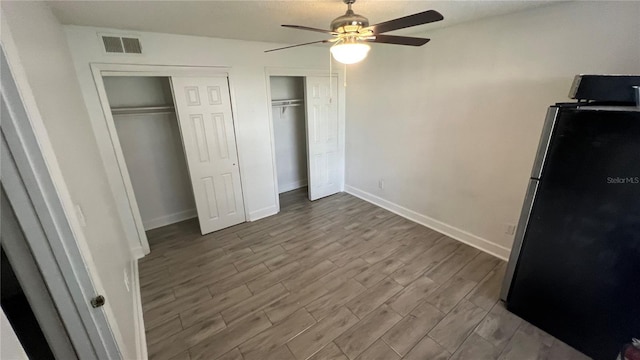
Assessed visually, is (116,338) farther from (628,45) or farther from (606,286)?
(628,45)

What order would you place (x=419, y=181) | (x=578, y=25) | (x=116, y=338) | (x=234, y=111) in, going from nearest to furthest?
(x=116, y=338) < (x=578, y=25) < (x=234, y=111) < (x=419, y=181)

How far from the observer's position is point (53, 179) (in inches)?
37.4

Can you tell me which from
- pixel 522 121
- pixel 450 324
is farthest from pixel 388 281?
pixel 522 121

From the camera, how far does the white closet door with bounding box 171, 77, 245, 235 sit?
9.51ft

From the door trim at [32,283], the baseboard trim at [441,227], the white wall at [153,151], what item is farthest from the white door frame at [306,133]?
the door trim at [32,283]

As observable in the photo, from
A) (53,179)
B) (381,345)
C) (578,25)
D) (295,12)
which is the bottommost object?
(381,345)

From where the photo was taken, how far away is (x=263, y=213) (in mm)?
3793

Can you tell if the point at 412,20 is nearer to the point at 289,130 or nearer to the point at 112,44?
the point at 112,44

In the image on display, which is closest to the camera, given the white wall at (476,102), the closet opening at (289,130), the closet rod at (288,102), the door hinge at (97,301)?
the door hinge at (97,301)

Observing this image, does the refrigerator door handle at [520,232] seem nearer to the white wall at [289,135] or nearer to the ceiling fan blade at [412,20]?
the ceiling fan blade at [412,20]

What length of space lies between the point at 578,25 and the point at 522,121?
78 cm

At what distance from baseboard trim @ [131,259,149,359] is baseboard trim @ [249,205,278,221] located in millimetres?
1455

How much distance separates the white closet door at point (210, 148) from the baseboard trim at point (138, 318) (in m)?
0.89

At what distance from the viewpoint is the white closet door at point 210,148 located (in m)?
2.90
